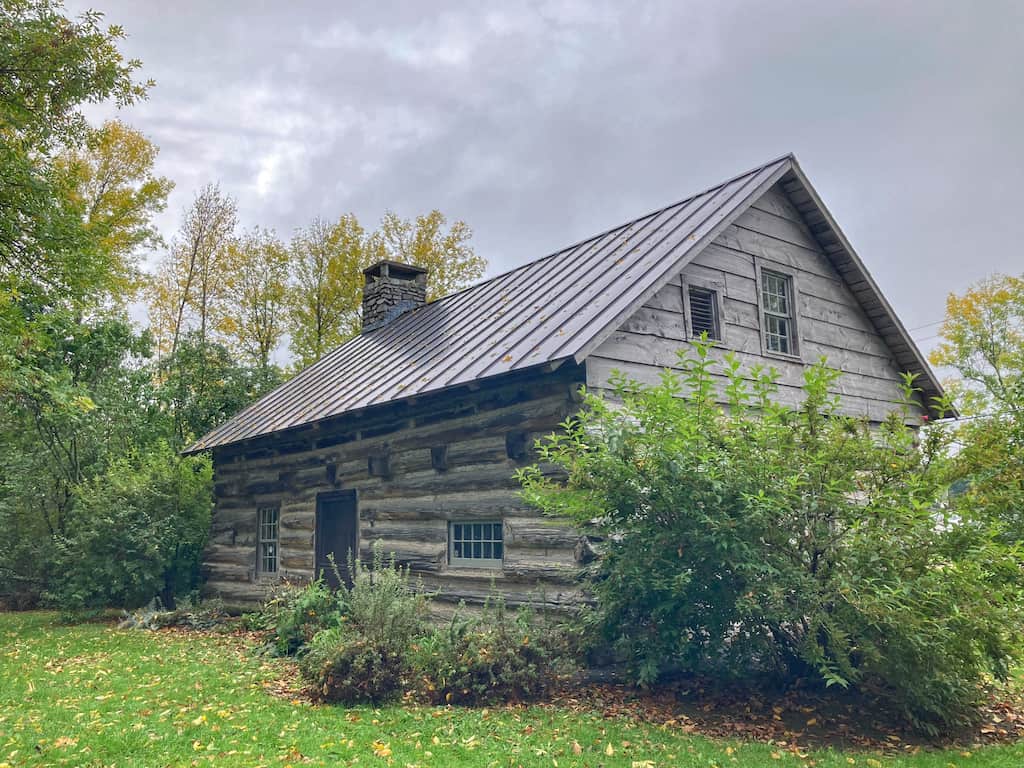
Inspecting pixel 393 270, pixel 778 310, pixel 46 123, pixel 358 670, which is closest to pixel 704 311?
pixel 778 310

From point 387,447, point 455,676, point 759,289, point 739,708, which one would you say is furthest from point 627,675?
point 759,289

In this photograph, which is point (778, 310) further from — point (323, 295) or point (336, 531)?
point (323, 295)

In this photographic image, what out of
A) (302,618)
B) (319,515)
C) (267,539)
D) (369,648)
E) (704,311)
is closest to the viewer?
(369,648)

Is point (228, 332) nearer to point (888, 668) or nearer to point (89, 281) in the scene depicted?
point (89, 281)

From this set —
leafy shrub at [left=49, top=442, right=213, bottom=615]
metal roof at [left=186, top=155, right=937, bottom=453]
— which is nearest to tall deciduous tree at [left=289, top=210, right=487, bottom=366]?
leafy shrub at [left=49, top=442, right=213, bottom=615]

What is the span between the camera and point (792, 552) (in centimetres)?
726

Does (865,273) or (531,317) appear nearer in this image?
(531,317)

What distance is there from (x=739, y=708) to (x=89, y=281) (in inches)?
493

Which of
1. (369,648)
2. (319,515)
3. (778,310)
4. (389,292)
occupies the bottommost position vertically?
(369,648)

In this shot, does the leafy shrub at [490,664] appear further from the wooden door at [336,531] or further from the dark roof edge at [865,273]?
the dark roof edge at [865,273]

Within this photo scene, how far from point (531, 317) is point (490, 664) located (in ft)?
16.1

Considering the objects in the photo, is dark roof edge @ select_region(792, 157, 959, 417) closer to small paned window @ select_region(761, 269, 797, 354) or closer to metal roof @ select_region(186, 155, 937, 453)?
metal roof @ select_region(186, 155, 937, 453)

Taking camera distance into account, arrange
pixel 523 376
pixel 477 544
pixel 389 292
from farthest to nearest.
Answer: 1. pixel 389 292
2. pixel 477 544
3. pixel 523 376

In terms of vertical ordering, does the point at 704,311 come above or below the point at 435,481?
above
